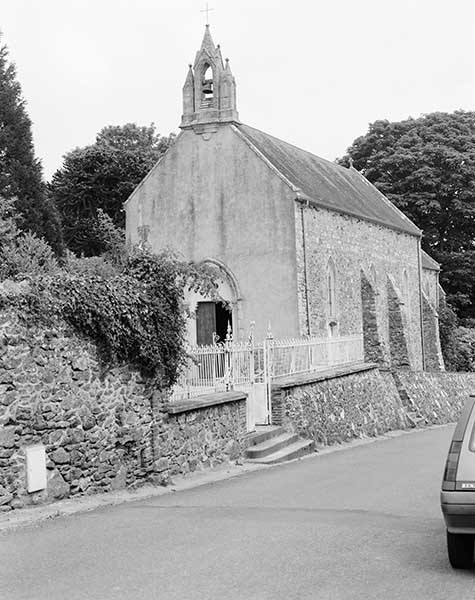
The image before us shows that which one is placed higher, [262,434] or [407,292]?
[407,292]

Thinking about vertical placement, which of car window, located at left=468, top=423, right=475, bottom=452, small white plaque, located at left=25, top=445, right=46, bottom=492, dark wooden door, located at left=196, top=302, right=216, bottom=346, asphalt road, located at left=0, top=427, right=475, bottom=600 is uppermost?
dark wooden door, located at left=196, top=302, right=216, bottom=346

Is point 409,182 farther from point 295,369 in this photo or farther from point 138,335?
point 138,335

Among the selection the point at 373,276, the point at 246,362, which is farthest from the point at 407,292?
the point at 246,362

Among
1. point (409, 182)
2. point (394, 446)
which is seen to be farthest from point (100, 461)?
point (409, 182)

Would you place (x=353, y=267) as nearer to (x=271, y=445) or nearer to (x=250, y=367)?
(x=250, y=367)

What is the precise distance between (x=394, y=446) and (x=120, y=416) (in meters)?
9.96

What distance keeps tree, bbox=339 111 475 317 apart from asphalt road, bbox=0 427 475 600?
42027 mm

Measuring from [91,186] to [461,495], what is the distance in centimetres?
4413

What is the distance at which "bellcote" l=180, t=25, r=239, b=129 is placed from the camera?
31641 mm

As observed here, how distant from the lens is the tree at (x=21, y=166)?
3528 centimetres

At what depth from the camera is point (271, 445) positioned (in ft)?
61.5

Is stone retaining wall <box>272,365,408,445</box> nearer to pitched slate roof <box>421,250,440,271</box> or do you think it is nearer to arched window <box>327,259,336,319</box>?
A: arched window <box>327,259,336,319</box>

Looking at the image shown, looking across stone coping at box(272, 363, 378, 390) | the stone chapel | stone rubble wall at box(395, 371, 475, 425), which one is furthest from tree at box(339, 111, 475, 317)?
stone coping at box(272, 363, 378, 390)


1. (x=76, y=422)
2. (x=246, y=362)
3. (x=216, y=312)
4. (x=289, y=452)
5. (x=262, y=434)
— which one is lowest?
(x=289, y=452)
